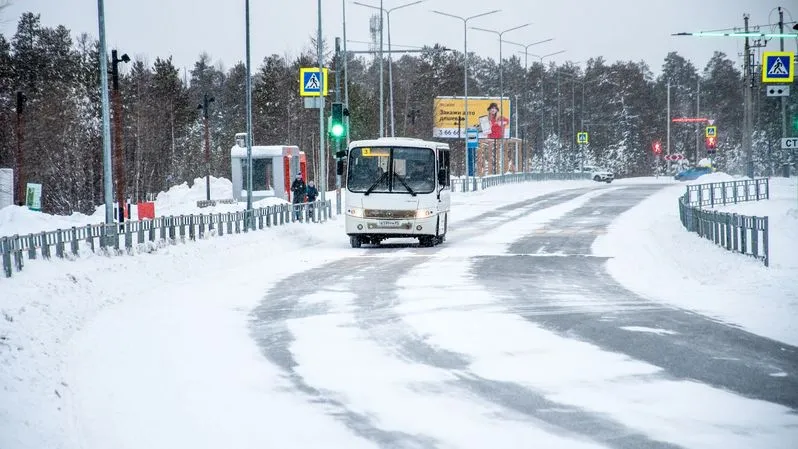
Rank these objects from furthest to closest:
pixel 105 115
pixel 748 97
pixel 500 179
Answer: pixel 500 179, pixel 748 97, pixel 105 115

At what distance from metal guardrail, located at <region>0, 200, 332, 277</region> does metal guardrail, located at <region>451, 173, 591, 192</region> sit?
92.9ft

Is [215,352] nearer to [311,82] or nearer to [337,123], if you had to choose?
[337,123]

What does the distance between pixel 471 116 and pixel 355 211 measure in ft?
240

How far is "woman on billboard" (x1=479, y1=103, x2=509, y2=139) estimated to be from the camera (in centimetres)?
9694

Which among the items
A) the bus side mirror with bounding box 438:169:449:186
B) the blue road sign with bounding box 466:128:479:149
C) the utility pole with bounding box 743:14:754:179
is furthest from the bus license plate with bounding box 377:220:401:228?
the blue road sign with bounding box 466:128:479:149

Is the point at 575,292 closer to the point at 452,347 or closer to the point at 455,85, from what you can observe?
the point at 452,347

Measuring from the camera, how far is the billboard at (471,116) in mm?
97125

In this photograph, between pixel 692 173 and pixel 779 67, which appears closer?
pixel 779 67

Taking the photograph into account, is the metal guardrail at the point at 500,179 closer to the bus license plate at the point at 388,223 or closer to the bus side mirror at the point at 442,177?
the bus side mirror at the point at 442,177

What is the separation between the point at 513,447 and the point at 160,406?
2.88m

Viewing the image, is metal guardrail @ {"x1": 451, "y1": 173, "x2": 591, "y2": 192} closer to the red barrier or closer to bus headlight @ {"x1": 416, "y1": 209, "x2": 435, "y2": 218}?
the red barrier

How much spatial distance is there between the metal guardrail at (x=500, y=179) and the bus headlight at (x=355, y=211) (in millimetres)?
38487

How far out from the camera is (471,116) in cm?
9862

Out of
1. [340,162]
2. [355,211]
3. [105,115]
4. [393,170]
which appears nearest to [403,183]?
[393,170]
